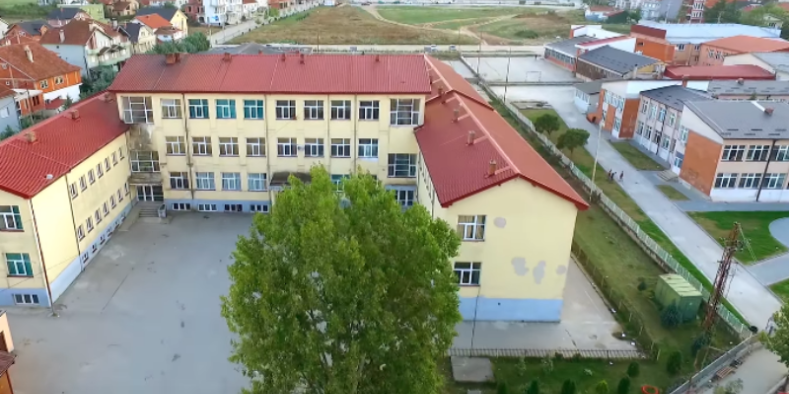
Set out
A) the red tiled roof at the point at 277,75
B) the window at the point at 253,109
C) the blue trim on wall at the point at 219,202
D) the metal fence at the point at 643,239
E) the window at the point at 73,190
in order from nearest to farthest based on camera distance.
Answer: the metal fence at the point at 643,239, the window at the point at 73,190, the red tiled roof at the point at 277,75, the window at the point at 253,109, the blue trim on wall at the point at 219,202

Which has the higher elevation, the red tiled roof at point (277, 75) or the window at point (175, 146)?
the red tiled roof at point (277, 75)

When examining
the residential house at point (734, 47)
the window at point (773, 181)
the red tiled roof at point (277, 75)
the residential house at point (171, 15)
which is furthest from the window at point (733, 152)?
the residential house at point (171, 15)

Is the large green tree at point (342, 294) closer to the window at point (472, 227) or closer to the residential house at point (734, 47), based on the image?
the window at point (472, 227)

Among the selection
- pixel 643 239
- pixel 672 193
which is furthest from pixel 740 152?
pixel 643 239

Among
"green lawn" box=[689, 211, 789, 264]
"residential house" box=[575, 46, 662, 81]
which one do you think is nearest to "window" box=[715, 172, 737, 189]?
"green lawn" box=[689, 211, 789, 264]

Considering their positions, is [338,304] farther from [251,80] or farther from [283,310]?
[251,80]

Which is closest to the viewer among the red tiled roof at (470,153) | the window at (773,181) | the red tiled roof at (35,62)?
the red tiled roof at (470,153)

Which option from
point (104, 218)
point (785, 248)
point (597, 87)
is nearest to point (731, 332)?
point (785, 248)
